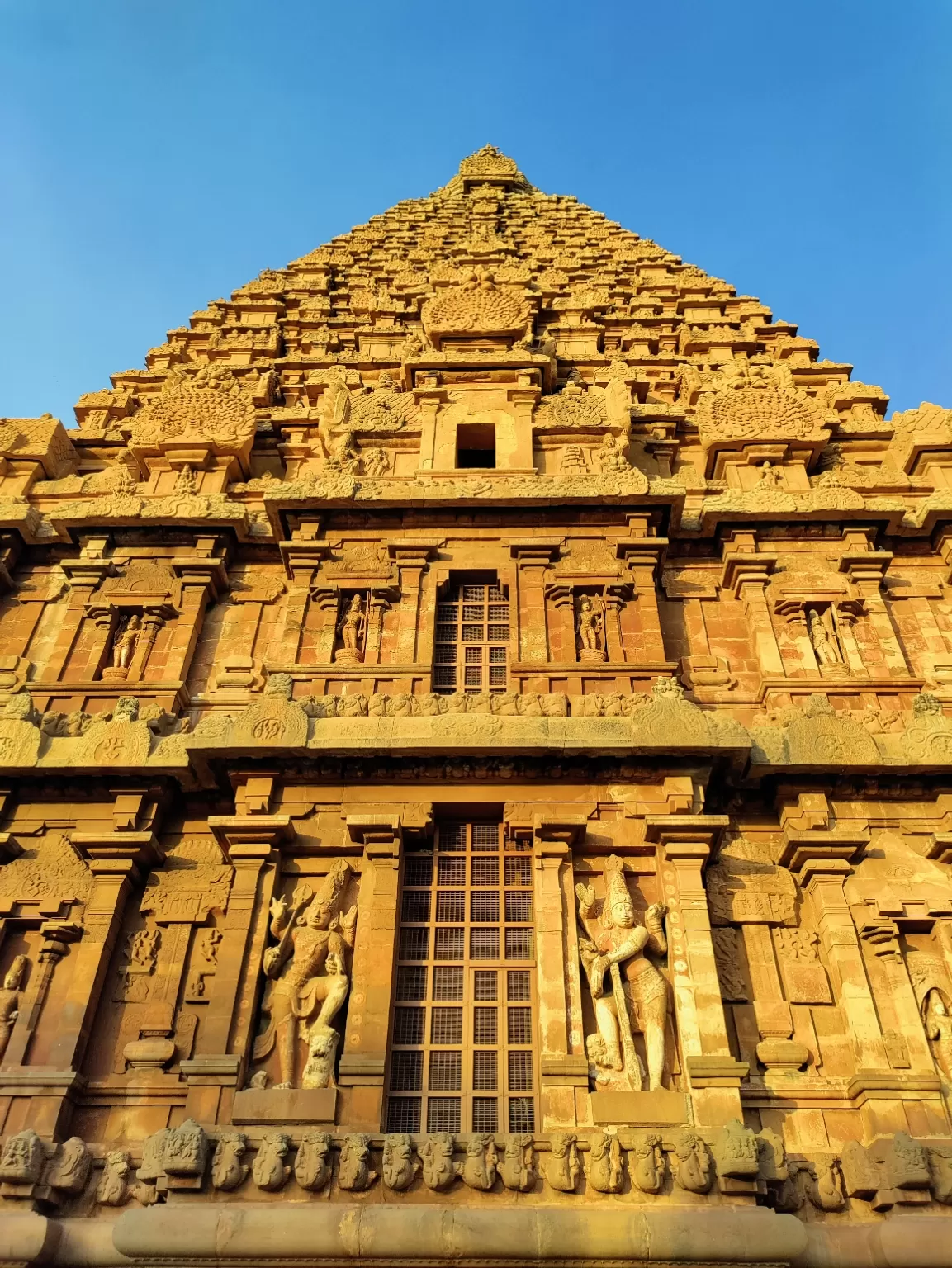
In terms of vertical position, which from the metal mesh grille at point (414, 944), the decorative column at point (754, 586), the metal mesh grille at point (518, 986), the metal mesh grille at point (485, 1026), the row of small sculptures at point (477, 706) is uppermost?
the decorative column at point (754, 586)

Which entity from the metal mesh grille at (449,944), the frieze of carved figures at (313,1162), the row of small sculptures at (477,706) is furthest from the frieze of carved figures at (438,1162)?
the row of small sculptures at (477,706)

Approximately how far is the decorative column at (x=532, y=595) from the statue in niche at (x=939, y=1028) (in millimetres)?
6292

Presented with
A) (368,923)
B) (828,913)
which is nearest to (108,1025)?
(368,923)

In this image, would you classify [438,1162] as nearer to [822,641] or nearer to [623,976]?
[623,976]

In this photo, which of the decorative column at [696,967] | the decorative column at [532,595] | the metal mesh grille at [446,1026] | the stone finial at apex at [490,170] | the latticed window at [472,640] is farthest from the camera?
the stone finial at apex at [490,170]

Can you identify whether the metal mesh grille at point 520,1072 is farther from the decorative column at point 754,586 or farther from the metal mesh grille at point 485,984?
the decorative column at point 754,586

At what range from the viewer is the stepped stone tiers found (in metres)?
9.58

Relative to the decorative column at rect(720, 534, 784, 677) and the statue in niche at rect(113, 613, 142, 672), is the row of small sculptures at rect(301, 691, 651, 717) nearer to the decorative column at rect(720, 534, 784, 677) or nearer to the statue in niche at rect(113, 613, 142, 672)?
the decorative column at rect(720, 534, 784, 677)

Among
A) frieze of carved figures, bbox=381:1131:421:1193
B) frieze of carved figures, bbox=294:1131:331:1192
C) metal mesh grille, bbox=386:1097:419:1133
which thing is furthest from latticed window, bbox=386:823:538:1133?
frieze of carved figures, bbox=294:1131:331:1192

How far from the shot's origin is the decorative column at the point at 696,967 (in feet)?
33.2

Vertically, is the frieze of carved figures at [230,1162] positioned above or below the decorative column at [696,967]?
below

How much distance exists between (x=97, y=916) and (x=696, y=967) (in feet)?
22.2

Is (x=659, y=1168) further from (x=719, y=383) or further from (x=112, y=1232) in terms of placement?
(x=719, y=383)

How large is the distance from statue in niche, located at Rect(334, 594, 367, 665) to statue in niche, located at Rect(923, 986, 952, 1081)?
832 centimetres
